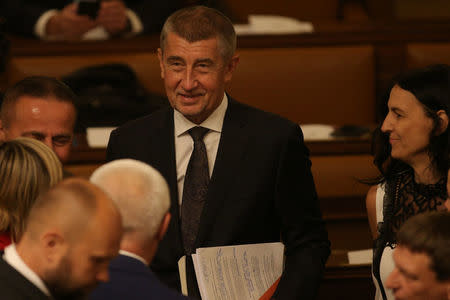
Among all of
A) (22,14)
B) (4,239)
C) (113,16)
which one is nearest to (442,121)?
(4,239)

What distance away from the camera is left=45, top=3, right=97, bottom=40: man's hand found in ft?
17.0

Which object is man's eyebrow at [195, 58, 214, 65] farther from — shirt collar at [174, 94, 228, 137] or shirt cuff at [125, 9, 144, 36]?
shirt cuff at [125, 9, 144, 36]

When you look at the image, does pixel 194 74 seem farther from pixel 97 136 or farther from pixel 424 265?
pixel 97 136

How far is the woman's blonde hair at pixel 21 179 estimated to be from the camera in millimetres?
2264

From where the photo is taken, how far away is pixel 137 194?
6.82ft

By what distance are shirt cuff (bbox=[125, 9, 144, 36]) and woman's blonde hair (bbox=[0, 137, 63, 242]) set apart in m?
3.07

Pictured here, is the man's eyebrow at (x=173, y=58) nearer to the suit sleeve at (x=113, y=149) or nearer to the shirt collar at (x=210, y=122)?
the shirt collar at (x=210, y=122)

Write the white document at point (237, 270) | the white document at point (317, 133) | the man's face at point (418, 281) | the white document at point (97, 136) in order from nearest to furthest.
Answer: the man's face at point (418, 281) → the white document at point (237, 270) → the white document at point (97, 136) → the white document at point (317, 133)

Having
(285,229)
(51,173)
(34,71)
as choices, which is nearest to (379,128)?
(285,229)

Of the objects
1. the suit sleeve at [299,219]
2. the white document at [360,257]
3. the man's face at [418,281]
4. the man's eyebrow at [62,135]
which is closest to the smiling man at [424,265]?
the man's face at [418,281]

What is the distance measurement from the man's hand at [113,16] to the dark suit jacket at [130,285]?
3.32 meters

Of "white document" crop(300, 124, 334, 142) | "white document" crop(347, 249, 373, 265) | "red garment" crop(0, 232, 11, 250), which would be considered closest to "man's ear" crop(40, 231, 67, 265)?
"red garment" crop(0, 232, 11, 250)

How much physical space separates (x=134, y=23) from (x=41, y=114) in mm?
2425

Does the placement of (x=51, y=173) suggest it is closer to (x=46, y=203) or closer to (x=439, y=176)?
(x=46, y=203)
